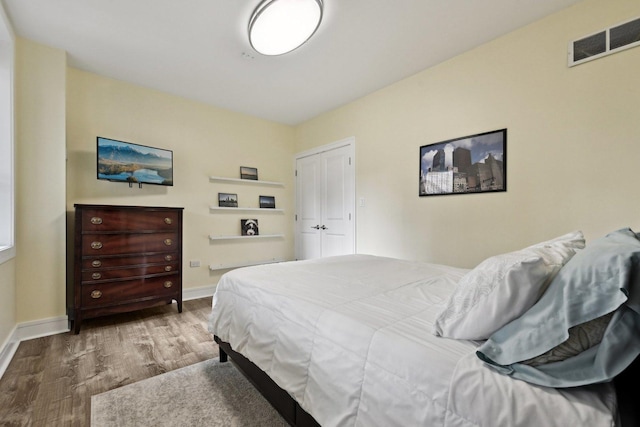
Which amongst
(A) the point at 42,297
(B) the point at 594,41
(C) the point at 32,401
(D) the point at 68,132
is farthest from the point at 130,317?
(B) the point at 594,41

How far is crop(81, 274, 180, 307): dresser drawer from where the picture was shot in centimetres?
269

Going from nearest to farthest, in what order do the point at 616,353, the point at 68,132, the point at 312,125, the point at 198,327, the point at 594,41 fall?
the point at 616,353 → the point at 594,41 → the point at 198,327 → the point at 68,132 → the point at 312,125

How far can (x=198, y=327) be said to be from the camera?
2807 millimetres


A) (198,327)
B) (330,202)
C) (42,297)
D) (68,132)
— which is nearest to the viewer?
(42,297)

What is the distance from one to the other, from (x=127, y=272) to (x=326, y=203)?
260 centimetres

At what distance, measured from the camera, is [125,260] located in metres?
2.89

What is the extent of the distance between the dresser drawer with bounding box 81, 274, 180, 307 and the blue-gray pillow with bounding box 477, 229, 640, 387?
10.4 feet

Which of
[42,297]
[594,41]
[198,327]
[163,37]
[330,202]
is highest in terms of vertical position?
[163,37]

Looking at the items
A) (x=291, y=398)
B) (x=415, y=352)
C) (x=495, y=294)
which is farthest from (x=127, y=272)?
(x=495, y=294)

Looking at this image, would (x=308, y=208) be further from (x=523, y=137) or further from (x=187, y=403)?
(x=187, y=403)

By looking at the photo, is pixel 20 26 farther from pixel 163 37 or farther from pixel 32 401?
pixel 32 401

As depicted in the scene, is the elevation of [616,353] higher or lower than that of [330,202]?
lower

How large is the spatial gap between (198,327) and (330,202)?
2351mm

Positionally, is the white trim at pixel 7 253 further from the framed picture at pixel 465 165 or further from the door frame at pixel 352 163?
the framed picture at pixel 465 165
